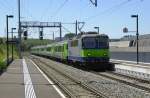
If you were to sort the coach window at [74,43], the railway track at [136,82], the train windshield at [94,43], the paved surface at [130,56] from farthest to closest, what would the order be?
1. the paved surface at [130,56]
2. the coach window at [74,43]
3. the train windshield at [94,43]
4. the railway track at [136,82]

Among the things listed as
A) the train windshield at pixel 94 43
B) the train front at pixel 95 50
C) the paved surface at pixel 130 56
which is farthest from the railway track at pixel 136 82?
the paved surface at pixel 130 56

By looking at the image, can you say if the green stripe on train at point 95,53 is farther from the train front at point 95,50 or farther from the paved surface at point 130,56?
the paved surface at point 130,56

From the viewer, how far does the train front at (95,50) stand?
40094mm

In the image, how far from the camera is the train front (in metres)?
40.1

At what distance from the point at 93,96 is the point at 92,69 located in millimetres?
24000

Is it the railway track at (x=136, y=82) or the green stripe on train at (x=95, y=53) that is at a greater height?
the green stripe on train at (x=95, y=53)

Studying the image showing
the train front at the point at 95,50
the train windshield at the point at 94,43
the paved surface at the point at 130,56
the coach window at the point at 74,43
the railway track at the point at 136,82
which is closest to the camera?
the railway track at the point at 136,82

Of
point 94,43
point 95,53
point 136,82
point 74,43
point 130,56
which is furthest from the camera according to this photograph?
point 130,56

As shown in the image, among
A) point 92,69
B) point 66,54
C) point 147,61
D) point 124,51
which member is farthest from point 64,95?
point 124,51

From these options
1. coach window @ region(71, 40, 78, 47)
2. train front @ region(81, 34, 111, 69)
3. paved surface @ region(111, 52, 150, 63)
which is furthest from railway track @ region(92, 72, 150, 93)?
paved surface @ region(111, 52, 150, 63)

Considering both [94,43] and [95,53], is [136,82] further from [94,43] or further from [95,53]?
[94,43]

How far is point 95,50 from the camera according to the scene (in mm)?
40438

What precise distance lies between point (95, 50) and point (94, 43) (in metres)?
0.67

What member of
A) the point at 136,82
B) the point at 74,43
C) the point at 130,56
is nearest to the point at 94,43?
the point at 74,43
